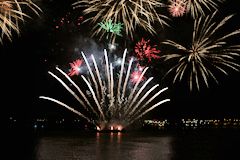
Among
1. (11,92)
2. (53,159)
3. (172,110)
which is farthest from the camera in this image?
(172,110)

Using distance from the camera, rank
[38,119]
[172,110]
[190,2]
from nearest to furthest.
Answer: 1. [190,2]
2. [38,119]
3. [172,110]

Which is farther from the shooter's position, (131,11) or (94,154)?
(131,11)

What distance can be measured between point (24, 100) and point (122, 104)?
19830 mm

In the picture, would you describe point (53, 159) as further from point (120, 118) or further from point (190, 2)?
point (120, 118)

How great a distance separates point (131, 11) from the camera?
739 inches

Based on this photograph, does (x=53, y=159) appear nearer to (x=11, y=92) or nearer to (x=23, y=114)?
(x=11, y=92)

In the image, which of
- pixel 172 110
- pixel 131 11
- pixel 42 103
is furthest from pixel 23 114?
pixel 131 11

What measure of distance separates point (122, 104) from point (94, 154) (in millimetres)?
16756

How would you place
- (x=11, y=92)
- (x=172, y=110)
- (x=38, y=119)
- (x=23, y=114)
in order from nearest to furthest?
(x=11, y=92) → (x=23, y=114) → (x=38, y=119) → (x=172, y=110)

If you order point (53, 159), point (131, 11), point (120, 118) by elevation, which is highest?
point (131, 11)

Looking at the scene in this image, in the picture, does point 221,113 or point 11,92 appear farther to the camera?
point 221,113

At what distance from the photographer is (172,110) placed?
6988 cm

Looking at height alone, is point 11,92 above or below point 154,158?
above

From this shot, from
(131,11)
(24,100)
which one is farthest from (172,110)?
(131,11)
